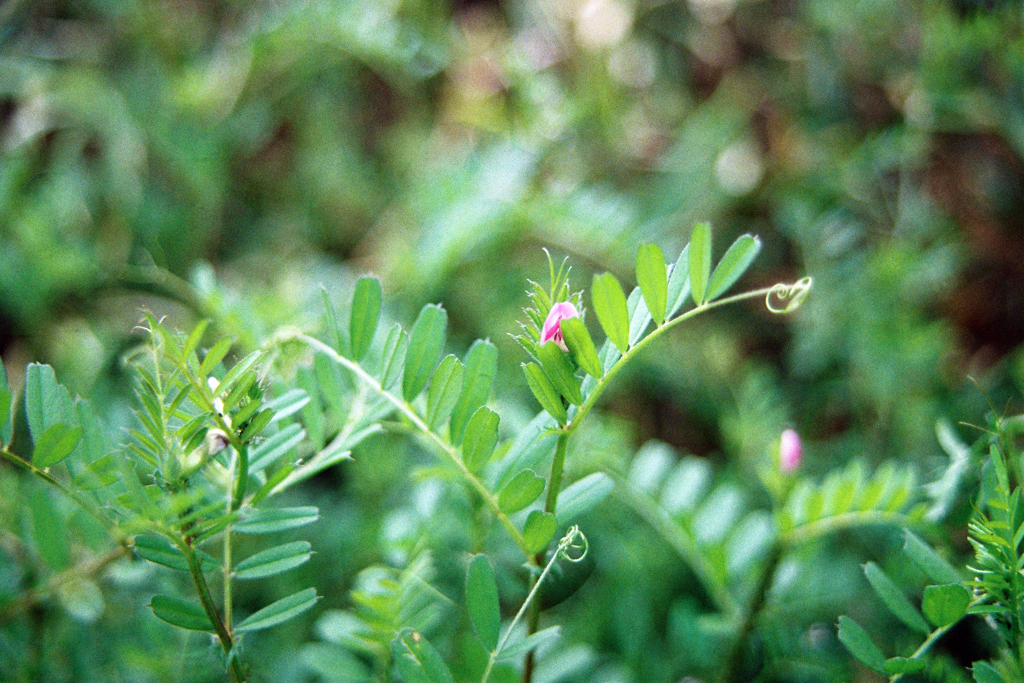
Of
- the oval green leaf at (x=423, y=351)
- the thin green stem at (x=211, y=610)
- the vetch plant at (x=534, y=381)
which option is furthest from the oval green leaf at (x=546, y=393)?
the thin green stem at (x=211, y=610)

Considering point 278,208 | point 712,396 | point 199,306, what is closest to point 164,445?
point 199,306

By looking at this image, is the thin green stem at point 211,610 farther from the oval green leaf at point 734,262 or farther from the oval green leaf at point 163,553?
the oval green leaf at point 734,262

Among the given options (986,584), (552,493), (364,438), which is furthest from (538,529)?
(986,584)

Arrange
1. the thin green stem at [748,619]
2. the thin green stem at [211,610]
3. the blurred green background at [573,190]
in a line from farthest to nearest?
the blurred green background at [573,190], the thin green stem at [748,619], the thin green stem at [211,610]

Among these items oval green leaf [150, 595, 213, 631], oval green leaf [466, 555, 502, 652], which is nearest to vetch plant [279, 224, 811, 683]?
oval green leaf [466, 555, 502, 652]

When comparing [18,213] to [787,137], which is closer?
[18,213]

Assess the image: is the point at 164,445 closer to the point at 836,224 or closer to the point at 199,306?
the point at 199,306
